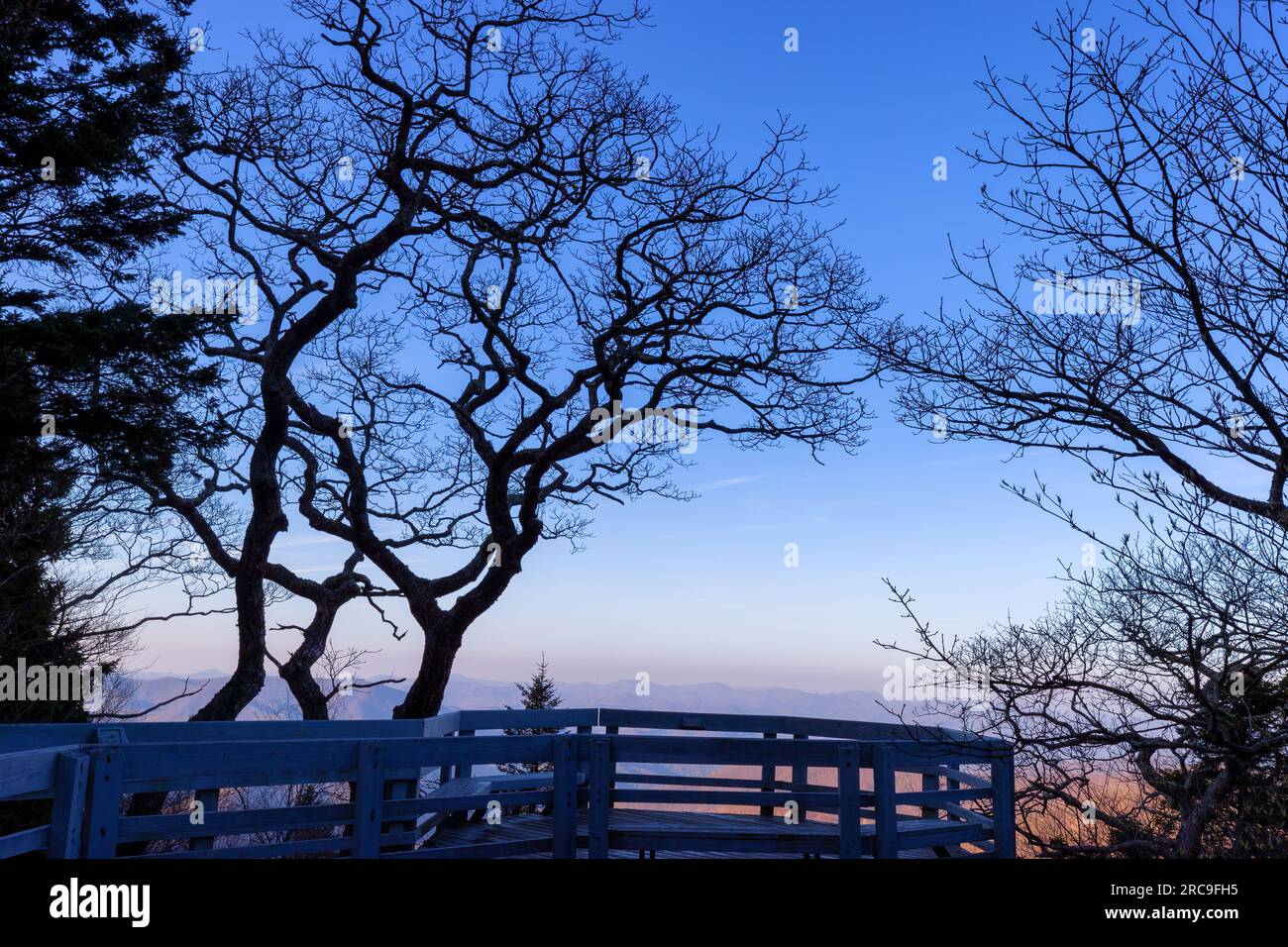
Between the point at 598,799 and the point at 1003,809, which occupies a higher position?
the point at 598,799

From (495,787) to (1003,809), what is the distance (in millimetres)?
4529

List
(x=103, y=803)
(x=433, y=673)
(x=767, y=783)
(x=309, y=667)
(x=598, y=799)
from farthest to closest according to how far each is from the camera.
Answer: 1. (x=309, y=667)
2. (x=433, y=673)
3. (x=767, y=783)
4. (x=598, y=799)
5. (x=103, y=803)

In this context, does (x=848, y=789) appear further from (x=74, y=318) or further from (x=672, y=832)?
(x=74, y=318)

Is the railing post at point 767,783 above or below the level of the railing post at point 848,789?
below

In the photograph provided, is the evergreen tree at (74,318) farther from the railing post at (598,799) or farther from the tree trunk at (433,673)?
the railing post at (598,799)

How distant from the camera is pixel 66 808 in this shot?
5156mm

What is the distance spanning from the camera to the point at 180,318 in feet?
52.3

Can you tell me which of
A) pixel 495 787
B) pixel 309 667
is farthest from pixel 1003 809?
pixel 309 667

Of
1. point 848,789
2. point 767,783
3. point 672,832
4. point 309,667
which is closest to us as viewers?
point 672,832

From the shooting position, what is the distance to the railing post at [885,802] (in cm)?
759

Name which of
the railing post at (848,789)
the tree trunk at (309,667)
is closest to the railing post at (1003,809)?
the railing post at (848,789)

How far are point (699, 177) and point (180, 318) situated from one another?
28.8 ft

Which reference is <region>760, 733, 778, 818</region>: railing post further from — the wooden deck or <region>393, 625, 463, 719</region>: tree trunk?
<region>393, 625, 463, 719</region>: tree trunk
